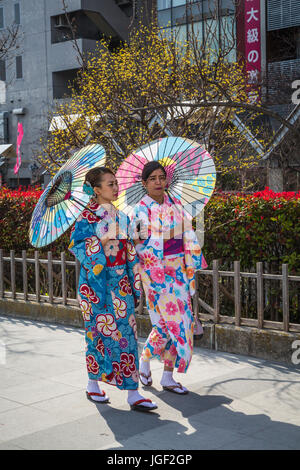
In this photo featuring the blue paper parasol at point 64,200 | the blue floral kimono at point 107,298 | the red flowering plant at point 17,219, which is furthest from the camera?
the red flowering plant at point 17,219

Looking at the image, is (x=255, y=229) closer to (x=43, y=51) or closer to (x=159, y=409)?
(x=159, y=409)

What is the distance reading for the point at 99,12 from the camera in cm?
3366

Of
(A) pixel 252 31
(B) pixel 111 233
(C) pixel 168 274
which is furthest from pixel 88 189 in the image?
(A) pixel 252 31

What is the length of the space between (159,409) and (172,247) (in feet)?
4.03

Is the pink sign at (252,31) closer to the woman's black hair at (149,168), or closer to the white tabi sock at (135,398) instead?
the woman's black hair at (149,168)

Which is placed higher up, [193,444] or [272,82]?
[272,82]

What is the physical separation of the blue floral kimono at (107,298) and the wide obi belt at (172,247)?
0.34 m

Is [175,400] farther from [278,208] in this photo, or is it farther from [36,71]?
[36,71]

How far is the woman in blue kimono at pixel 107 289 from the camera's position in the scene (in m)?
4.78

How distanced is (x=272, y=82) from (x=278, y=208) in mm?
16566

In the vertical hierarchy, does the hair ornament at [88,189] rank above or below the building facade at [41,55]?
below

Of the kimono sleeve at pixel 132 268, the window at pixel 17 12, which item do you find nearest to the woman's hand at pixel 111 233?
the kimono sleeve at pixel 132 268

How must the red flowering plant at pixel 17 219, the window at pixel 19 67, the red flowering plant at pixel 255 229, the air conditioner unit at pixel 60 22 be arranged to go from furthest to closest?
the window at pixel 19 67 → the air conditioner unit at pixel 60 22 → the red flowering plant at pixel 17 219 → the red flowering plant at pixel 255 229
